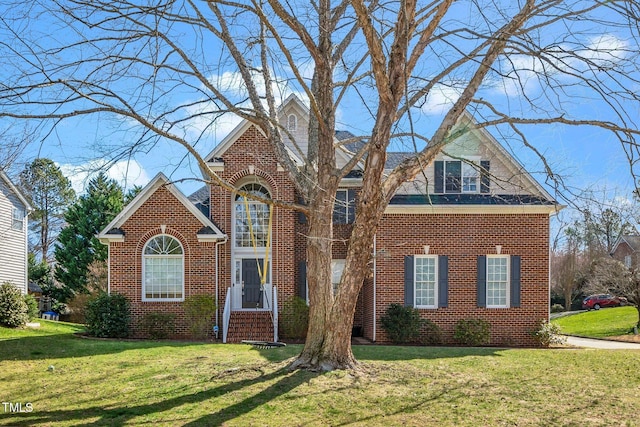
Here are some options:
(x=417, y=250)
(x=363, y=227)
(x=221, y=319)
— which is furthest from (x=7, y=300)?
(x=363, y=227)

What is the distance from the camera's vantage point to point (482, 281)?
61.9 ft

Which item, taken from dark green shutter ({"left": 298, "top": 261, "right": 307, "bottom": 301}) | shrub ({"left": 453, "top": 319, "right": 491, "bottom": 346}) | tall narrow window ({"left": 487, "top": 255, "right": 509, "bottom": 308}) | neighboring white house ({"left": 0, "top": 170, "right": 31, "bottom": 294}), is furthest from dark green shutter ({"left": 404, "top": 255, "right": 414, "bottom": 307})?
neighboring white house ({"left": 0, "top": 170, "right": 31, "bottom": 294})

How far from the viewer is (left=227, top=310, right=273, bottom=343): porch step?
59.0ft

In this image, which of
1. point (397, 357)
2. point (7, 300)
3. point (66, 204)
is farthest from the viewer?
point (66, 204)

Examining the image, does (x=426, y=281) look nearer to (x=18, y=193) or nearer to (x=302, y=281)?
(x=302, y=281)

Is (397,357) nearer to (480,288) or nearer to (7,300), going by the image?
(480,288)

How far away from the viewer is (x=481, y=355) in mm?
14250

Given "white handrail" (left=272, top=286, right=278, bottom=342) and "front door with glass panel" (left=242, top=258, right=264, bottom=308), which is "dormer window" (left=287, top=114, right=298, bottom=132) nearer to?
"front door with glass panel" (left=242, top=258, right=264, bottom=308)

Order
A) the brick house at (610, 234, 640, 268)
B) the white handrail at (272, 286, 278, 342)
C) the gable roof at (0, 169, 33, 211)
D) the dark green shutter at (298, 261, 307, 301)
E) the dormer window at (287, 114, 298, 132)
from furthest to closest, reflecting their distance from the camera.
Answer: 1. the brick house at (610, 234, 640, 268)
2. the gable roof at (0, 169, 33, 211)
3. the dormer window at (287, 114, 298, 132)
4. the dark green shutter at (298, 261, 307, 301)
5. the white handrail at (272, 286, 278, 342)

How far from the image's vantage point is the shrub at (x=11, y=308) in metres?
20.0

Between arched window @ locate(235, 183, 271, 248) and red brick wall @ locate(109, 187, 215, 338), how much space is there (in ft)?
4.82

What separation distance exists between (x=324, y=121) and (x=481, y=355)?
7.06 m

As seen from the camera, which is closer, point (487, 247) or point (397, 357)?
point (397, 357)

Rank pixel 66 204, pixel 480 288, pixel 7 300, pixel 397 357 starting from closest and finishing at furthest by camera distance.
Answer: pixel 397 357 < pixel 480 288 < pixel 7 300 < pixel 66 204
